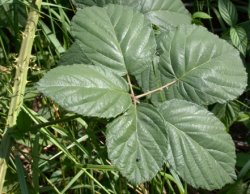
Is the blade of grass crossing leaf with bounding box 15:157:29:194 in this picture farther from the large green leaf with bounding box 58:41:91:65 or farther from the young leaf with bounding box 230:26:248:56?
the young leaf with bounding box 230:26:248:56

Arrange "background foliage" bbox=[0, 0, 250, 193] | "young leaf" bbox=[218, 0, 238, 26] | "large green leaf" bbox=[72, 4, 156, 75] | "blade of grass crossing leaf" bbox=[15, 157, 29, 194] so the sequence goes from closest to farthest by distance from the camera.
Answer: "large green leaf" bbox=[72, 4, 156, 75] → "blade of grass crossing leaf" bbox=[15, 157, 29, 194] → "background foliage" bbox=[0, 0, 250, 193] → "young leaf" bbox=[218, 0, 238, 26]

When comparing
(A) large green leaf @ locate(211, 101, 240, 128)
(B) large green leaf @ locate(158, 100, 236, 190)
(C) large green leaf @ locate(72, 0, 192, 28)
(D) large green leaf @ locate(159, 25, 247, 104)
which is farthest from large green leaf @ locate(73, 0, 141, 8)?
(A) large green leaf @ locate(211, 101, 240, 128)

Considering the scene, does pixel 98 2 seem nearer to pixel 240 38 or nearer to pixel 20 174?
pixel 20 174

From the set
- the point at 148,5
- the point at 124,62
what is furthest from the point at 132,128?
the point at 148,5

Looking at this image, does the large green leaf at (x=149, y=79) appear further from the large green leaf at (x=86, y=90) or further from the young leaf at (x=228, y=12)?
the young leaf at (x=228, y=12)

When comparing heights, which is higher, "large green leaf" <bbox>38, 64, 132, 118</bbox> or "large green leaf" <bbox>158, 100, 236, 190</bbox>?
"large green leaf" <bbox>38, 64, 132, 118</bbox>

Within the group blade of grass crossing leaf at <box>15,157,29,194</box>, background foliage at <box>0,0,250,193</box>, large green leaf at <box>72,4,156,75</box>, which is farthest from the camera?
background foliage at <box>0,0,250,193</box>

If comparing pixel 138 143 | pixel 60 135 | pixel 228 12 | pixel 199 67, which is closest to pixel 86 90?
pixel 138 143

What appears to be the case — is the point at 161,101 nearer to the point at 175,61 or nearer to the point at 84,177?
the point at 175,61
